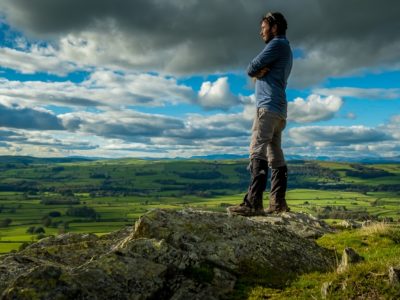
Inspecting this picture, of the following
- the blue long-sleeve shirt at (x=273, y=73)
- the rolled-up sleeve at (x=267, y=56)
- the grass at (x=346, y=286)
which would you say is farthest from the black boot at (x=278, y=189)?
the grass at (x=346, y=286)

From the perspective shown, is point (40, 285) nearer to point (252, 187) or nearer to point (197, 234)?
point (197, 234)

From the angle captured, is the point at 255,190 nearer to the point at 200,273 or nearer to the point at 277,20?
the point at 200,273

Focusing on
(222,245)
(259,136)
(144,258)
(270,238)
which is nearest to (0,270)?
(144,258)

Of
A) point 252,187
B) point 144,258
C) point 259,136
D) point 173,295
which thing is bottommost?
point 173,295

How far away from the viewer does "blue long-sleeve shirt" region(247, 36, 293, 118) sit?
11734mm

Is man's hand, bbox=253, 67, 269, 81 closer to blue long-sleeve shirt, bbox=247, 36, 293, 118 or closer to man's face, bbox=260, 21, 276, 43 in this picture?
blue long-sleeve shirt, bbox=247, 36, 293, 118

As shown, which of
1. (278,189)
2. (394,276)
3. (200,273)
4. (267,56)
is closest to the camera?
(394,276)

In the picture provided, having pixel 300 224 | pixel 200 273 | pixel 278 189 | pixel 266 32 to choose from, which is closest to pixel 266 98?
pixel 266 32

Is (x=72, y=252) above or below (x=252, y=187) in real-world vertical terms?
below

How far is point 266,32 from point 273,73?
132cm

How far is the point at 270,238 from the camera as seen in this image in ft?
31.0

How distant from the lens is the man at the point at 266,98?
11.7m

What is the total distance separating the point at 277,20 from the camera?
1198 centimetres

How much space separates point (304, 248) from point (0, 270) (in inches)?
267
